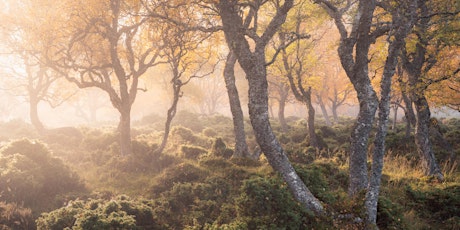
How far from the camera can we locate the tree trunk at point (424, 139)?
12.4 m

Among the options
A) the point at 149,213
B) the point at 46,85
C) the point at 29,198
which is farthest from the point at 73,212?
the point at 46,85

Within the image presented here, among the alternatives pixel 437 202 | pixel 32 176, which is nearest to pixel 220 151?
pixel 32 176

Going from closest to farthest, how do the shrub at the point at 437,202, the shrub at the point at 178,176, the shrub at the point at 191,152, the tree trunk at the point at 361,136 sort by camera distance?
the tree trunk at the point at 361,136 → the shrub at the point at 437,202 → the shrub at the point at 178,176 → the shrub at the point at 191,152

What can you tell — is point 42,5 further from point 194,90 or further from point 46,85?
point 194,90

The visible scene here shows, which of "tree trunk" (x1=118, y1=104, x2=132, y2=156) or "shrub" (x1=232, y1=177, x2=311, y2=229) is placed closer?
"shrub" (x1=232, y1=177, x2=311, y2=229)

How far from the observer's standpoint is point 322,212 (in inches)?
288

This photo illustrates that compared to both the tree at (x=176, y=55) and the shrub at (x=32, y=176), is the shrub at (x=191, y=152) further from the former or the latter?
the shrub at (x=32, y=176)

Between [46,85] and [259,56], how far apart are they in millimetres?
24351

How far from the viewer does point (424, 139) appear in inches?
505

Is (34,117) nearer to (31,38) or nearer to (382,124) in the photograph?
(31,38)

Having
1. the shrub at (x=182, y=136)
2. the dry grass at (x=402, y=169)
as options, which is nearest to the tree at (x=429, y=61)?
the dry grass at (x=402, y=169)

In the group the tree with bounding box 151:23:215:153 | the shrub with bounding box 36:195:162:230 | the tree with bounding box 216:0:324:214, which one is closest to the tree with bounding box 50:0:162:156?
the tree with bounding box 151:23:215:153

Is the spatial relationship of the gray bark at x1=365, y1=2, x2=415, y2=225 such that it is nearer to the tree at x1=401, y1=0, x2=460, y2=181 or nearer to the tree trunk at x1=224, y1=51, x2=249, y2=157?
the tree at x1=401, y1=0, x2=460, y2=181

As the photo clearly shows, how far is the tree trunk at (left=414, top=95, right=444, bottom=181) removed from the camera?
1241 cm
